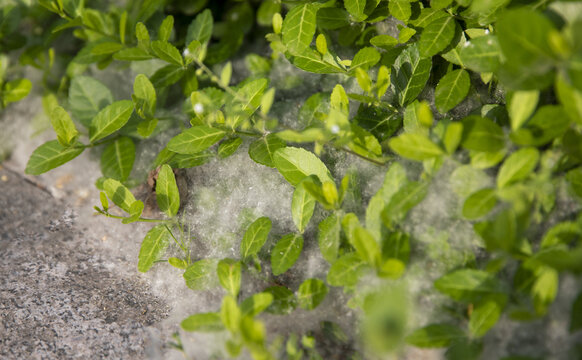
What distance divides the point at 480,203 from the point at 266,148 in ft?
2.55

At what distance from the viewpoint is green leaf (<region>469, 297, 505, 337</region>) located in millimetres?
1203

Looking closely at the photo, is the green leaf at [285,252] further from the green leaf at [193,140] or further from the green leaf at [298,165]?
the green leaf at [193,140]

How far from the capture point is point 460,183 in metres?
1.37

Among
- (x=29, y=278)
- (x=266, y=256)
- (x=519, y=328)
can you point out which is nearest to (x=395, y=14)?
(x=266, y=256)

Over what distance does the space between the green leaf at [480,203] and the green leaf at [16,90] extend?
2.15m

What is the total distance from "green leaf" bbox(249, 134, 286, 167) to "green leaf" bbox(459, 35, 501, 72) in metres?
0.70

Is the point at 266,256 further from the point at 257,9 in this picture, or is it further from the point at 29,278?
the point at 257,9

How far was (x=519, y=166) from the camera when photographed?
1.23 m

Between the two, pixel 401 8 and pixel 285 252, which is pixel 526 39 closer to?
pixel 401 8

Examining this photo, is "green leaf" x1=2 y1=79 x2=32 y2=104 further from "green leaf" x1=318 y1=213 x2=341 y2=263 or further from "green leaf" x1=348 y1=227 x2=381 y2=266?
"green leaf" x1=348 y1=227 x2=381 y2=266

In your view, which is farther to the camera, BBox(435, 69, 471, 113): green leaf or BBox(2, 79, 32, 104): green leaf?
BBox(2, 79, 32, 104): green leaf

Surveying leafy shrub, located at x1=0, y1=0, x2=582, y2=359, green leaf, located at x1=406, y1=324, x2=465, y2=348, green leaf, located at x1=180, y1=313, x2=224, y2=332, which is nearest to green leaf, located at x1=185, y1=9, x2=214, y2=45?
leafy shrub, located at x1=0, y1=0, x2=582, y2=359

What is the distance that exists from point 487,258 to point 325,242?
0.50 metres

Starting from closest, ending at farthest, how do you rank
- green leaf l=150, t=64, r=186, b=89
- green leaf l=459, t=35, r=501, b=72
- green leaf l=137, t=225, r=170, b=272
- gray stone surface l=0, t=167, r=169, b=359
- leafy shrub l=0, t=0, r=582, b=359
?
leafy shrub l=0, t=0, r=582, b=359, green leaf l=459, t=35, r=501, b=72, gray stone surface l=0, t=167, r=169, b=359, green leaf l=137, t=225, r=170, b=272, green leaf l=150, t=64, r=186, b=89
